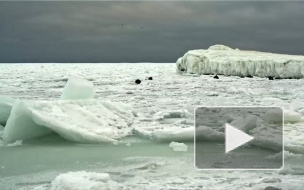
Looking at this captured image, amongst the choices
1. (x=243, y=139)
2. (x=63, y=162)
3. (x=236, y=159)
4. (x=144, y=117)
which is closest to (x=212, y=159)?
(x=236, y=159)

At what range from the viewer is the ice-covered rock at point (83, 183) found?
10.4 feet

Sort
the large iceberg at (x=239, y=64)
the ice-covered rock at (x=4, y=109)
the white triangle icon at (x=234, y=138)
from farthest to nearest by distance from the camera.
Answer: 1. the large iceberg at (x=239, y=64)
2. the ice-covered rock at (x=4, y=109)
3. the white triangle icon at (x=234, y=138)

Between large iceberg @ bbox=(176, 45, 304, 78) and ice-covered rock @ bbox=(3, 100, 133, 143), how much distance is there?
25.8 metres

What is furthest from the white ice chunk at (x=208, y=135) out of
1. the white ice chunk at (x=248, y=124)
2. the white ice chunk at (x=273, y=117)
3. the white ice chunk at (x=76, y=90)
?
the white ice chunk at (x=76, y=90)

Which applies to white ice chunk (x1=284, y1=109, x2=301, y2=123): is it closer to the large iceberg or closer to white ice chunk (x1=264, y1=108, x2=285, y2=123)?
white ice chunk (x1=264, y1=108, x2=285, y2=123)

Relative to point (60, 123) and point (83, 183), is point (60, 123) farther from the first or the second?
point (83, 183)

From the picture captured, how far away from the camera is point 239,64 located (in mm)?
32031

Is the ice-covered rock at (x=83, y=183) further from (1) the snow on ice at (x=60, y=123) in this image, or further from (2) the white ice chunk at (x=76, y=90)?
(2) the white ice chunk at (x=76, y=90)

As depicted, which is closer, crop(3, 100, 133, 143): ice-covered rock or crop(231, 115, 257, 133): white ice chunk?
crop(3, 100, 133, 143): ice-covered rock

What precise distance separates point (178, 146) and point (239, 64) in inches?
1101

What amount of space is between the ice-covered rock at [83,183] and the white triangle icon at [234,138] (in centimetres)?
189

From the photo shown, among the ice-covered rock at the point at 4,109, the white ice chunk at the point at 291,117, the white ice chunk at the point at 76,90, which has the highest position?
the white ice chunk at the point at 76,90
